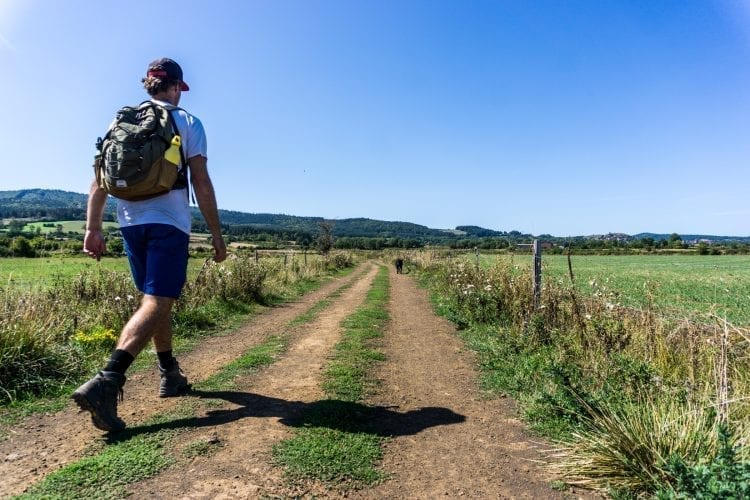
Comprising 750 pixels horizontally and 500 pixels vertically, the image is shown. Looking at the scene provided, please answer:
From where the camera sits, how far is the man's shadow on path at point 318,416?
2.88m

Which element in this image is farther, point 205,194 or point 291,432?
point 205,194

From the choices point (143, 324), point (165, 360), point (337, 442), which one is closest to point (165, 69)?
point (143, 324)

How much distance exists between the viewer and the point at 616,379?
3.73 metres

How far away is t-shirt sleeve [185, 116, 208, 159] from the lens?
123 inches

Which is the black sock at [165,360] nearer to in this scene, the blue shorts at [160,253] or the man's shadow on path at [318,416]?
the man's shadow on path at [318,416]

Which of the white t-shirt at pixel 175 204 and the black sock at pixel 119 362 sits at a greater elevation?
the white t-shirt at pixel 175 204

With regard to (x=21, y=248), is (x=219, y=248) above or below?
above

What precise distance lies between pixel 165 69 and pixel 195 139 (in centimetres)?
63

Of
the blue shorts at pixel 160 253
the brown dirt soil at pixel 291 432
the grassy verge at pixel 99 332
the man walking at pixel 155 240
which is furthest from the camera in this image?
the grassy verge at pixel 99 332

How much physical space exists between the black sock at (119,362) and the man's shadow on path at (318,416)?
16.2 inches

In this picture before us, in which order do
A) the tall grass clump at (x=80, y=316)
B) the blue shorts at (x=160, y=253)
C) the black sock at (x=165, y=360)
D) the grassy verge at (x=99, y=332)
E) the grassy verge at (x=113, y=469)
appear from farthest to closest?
the tall grass clump at (x=80, y=316), the grassy verge at (x=99, y=332), the black sock at (x=165, y=360), the blue shorts at (x=160, y=253), the grassy verge at (x=113, y=469)

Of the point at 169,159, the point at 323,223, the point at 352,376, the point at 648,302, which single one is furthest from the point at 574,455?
the point at 323,223

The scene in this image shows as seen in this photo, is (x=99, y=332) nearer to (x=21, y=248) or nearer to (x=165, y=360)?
(x=165, y=360)

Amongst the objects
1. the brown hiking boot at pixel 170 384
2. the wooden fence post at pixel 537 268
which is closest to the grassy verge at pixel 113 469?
the brown hiking boot at pixel 170 384
